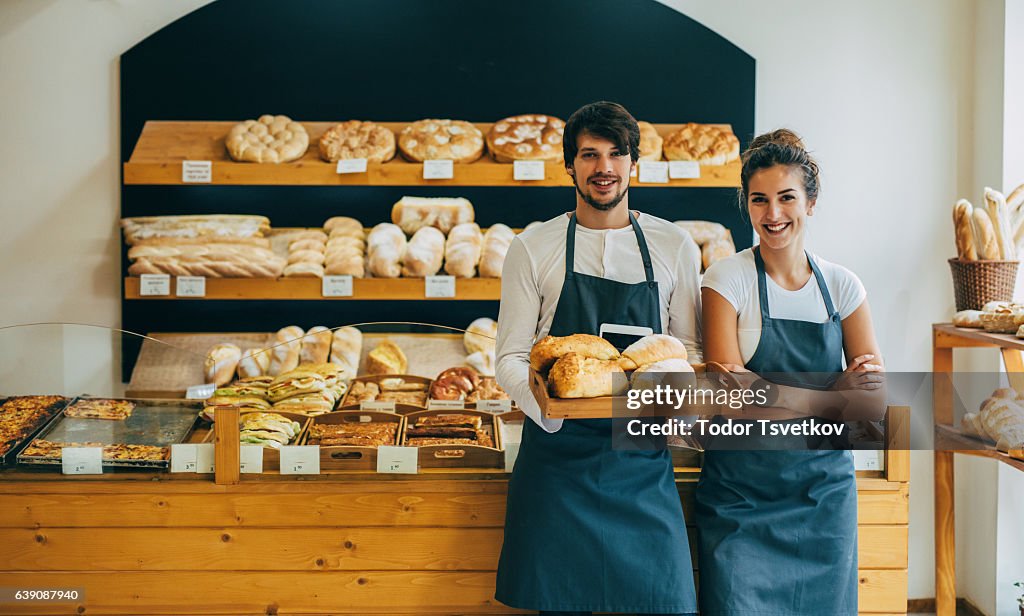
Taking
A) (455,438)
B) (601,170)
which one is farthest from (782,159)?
(455,438)

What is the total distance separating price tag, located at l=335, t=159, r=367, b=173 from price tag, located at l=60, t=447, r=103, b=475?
4.96 feet

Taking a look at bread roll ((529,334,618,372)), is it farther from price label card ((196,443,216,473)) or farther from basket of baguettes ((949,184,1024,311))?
basket of baguettes ((949,184,1024,311))

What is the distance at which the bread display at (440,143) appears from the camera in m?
3.35

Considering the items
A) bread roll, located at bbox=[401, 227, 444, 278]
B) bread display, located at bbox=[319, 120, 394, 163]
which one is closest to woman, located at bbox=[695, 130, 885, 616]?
bread roll, located at bbox=[401, 227, 444, 278]

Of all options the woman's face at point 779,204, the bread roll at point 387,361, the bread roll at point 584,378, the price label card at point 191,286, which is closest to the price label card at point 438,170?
the bread roll at point 387,361

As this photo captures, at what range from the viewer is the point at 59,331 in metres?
2.22

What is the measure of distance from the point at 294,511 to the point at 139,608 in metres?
0.47

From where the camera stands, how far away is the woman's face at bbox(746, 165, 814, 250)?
1.85 meters

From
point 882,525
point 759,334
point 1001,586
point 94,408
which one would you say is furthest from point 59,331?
point 1001,586

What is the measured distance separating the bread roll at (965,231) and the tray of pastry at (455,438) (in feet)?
6.09

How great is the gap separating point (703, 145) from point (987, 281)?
1.13m

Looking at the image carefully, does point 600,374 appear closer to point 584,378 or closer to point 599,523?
point 584,378

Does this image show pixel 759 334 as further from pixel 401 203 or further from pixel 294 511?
pixel 401 203

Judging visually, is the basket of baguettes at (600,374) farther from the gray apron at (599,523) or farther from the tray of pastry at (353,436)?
the tray of pastry at (353,436)
